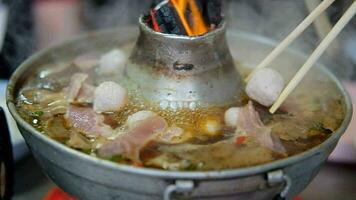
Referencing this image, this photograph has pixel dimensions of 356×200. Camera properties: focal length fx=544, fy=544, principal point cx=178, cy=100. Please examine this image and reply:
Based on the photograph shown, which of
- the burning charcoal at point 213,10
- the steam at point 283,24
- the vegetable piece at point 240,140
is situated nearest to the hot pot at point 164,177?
the vegetable piece at point 240,140

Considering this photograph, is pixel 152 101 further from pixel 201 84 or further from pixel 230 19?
pixel 230 19

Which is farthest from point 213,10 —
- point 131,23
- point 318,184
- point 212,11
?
point 131,23

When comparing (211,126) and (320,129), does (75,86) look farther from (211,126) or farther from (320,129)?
(320,129)

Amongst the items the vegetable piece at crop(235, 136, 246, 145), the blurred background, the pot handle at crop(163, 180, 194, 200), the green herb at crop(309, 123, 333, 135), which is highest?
the pot handle at crop(163, 180, 194, 200)

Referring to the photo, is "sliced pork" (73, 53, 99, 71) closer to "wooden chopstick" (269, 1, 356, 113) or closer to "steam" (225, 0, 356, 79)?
"wooden chopstick" (269, 1, 356, 113)

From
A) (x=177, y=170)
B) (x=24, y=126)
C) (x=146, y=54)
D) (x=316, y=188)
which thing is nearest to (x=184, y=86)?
(x=146, y=54)

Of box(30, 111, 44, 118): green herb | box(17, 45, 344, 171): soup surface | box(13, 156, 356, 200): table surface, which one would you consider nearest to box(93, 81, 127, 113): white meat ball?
box(17, 45, 344, 171): soup surface

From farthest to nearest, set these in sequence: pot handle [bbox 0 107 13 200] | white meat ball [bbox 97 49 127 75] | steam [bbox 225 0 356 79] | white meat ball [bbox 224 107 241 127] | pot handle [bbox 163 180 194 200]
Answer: steam [bbox 225 0 356 79] → white meat ball [bbox 97 49 127 75] → pot handle [bbox 0 107 13 200] → white meat ball [bbox 224 107 241 127] → pot handle [bbox 163 180 194 200]
